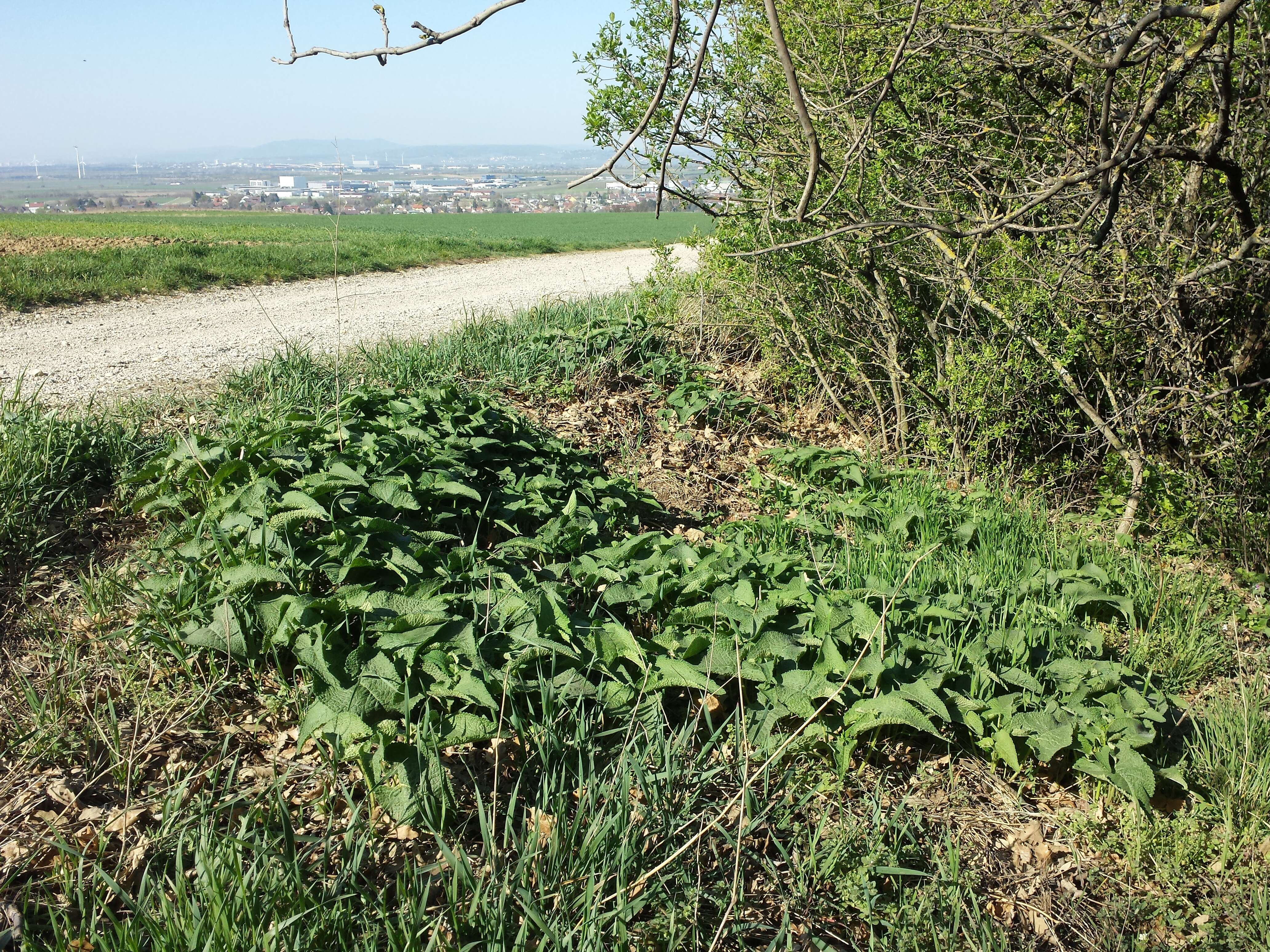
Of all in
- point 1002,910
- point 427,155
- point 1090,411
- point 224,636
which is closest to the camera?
point 1002,910

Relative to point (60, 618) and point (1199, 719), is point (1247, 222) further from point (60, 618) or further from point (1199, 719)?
point (60, 618)

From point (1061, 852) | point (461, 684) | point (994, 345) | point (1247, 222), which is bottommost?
point (1061, 852)

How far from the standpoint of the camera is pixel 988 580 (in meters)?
4.04

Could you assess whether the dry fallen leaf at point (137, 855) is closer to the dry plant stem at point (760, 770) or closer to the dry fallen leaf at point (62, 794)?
the dry fallen leaf at point (62, 794)

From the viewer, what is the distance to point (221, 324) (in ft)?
31.6

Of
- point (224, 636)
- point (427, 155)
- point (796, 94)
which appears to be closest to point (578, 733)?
point (224, 636)

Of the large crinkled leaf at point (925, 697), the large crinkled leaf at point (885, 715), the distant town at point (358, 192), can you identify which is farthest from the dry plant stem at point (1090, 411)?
the large crinkled leaf at point (885, 715)

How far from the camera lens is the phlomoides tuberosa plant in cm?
451

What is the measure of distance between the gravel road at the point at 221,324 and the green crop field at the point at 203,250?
15.5 inches

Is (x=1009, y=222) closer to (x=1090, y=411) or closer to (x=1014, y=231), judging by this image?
(x=1014, y=231)

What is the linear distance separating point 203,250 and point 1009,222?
14.2 m

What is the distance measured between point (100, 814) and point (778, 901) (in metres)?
2.02

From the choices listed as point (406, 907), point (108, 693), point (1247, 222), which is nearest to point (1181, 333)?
point (1247, 222)

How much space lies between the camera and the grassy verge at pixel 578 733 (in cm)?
238
